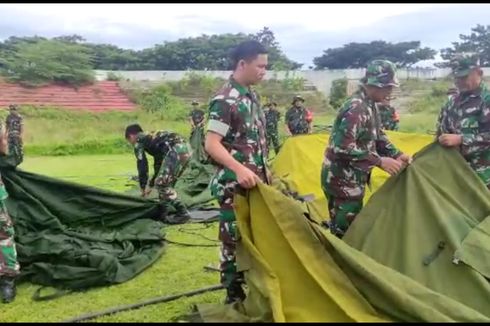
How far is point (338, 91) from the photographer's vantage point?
2948cm

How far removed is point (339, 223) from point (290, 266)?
3.44 ft

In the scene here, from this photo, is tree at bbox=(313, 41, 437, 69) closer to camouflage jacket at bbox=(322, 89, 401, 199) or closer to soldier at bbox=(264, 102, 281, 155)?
soldier at bbox=(264, 102, 281, 155)

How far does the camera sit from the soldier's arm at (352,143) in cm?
375

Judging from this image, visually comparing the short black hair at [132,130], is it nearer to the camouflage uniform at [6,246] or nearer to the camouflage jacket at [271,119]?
the camouflage uniform at [6,246]

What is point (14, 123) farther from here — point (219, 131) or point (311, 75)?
point (311, 75)

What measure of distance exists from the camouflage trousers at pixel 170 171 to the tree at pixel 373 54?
112 feet

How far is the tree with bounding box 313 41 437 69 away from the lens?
134 ft

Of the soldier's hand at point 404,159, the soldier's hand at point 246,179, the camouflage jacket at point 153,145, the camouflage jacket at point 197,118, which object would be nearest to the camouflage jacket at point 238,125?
the soldier's hand at point 246,179

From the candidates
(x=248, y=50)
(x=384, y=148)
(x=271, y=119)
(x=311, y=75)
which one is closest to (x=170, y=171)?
(x=384, y=148)

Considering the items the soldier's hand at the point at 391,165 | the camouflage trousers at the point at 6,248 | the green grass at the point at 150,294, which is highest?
the soldier's hand at the point at 391,165

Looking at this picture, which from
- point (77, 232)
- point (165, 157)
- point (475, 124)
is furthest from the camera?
point (165, 157)

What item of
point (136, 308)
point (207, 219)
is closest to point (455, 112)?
point (136, 308)

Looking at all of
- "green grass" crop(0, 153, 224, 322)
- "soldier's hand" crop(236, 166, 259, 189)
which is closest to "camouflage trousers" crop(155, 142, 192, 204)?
"green grass" crop(0, 153, 224, 322)

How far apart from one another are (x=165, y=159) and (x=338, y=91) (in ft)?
76.5
